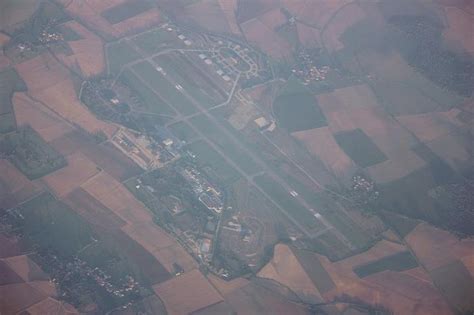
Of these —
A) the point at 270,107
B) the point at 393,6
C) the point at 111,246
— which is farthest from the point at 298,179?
the point at 393,6

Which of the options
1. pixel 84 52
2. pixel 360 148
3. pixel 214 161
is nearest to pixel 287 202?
pixel 214 161

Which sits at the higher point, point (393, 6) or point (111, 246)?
point (393, 6)

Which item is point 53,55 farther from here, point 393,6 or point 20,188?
point 393,6

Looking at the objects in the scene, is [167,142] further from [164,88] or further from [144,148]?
[164,88]

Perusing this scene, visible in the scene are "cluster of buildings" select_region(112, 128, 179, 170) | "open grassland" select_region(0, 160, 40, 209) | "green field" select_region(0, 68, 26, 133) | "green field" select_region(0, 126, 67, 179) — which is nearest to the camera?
"open grassland" select_region(0, 160, 40, 209)

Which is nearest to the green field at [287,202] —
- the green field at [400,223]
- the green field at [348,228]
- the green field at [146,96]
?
the green field at [348,228]

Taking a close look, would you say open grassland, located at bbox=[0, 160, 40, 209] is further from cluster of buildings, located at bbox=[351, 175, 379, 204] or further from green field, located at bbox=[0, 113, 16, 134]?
cluster of buildings, located at bbox=[351, 175, 379, 204]

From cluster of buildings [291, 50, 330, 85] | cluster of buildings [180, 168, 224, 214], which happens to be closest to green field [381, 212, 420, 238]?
cluster of buildings [180, 168, 224, 214]
